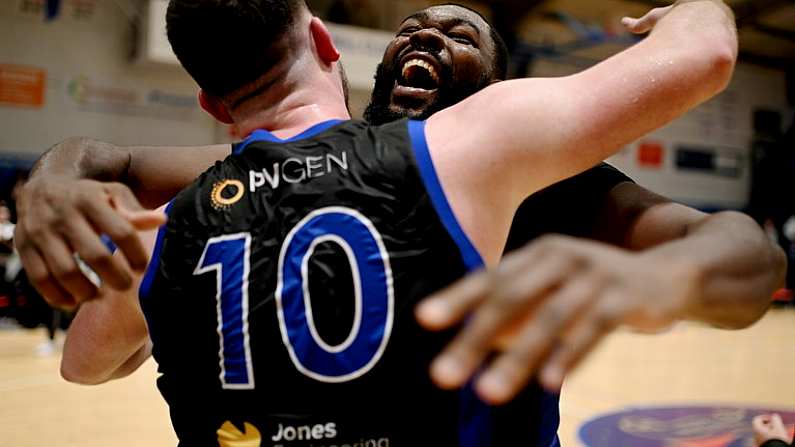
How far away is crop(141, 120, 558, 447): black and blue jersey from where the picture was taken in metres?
1.29

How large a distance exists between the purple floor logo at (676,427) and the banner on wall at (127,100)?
8.99 meters

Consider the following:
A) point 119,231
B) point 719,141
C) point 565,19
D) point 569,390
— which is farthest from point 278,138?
point 719,141

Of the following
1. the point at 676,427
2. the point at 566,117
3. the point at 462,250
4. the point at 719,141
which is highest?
the point at 566,117

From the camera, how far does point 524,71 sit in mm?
13438

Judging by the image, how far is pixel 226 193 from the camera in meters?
1.43

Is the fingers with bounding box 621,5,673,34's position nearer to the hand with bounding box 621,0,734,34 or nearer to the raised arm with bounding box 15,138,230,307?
the hand with bounding box 621,0,734,34

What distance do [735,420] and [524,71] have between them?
977 cm

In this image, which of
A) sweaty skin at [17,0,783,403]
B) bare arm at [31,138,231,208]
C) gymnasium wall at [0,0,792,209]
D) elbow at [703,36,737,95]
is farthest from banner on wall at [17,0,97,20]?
elbow at [703,36,737,95]

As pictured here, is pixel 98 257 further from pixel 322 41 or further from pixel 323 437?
pixel 322 41

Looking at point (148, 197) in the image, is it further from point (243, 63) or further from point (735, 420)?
point (735, 420)

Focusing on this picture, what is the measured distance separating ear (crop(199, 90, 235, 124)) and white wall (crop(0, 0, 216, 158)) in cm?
994

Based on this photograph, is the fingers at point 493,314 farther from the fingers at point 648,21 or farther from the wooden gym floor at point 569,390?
the wooden gym floor at point 569,390

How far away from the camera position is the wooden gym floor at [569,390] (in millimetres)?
4211

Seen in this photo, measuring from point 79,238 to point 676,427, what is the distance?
418 centimetres
